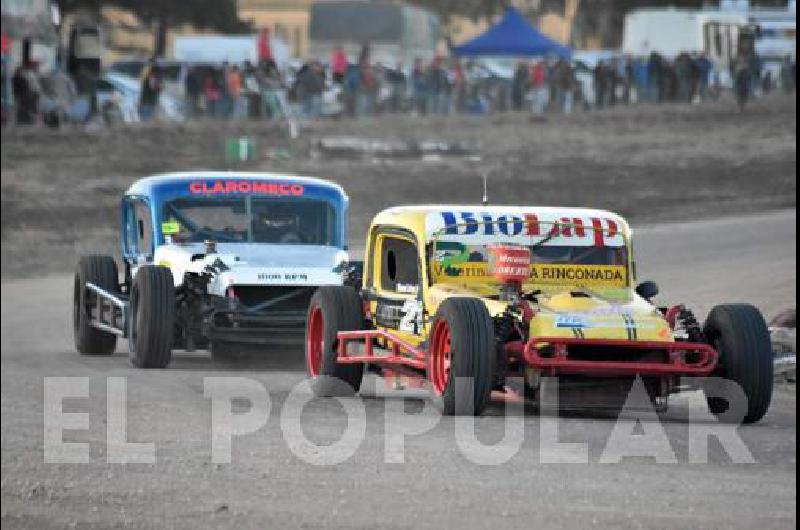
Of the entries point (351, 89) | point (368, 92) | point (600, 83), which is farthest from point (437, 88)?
point (600, 83)

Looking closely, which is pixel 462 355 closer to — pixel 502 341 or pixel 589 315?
pixel 502 341

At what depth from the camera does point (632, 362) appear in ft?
33.2

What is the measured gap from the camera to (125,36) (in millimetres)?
66375

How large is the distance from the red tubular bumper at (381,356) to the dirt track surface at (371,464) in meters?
0.52

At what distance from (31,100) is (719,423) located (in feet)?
83.5

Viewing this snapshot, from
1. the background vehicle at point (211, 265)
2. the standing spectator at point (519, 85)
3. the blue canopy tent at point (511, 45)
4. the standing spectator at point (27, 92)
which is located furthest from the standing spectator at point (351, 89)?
the background vehicle at point (211, 265)

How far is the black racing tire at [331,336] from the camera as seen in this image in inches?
415

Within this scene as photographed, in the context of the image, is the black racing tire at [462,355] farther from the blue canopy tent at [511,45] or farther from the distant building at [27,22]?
the blue canopy tent at [511,45]

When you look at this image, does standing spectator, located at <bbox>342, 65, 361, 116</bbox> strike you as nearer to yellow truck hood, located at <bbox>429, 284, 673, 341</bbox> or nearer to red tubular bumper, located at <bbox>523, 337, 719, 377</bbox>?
yellow truck hood, located at <bbox>429, 284, 673, 341</bbox>

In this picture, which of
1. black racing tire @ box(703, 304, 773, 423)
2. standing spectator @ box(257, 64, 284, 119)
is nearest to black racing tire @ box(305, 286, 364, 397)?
black racing tire @ box(703, 304, 773, 423)

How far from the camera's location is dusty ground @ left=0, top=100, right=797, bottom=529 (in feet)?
66.1

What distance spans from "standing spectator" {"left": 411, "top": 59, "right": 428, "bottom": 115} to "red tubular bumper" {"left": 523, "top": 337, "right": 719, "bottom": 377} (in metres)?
54.0

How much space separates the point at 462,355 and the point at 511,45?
6469cm

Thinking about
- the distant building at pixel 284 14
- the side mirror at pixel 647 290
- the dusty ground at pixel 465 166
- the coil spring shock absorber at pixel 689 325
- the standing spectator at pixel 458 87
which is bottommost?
the dusty ground at pixel 465 166
